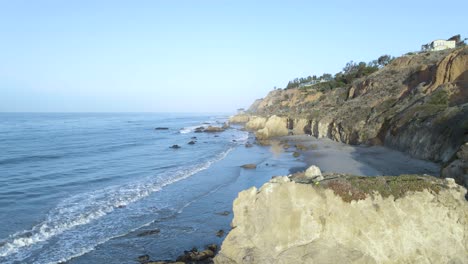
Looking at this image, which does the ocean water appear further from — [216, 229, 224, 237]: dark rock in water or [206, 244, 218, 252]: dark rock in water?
[206, 244, 218, 252]: dark rock in water

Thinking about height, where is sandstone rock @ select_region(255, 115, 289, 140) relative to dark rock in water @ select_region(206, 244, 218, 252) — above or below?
above

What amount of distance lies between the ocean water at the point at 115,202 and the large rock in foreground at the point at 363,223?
6.31m

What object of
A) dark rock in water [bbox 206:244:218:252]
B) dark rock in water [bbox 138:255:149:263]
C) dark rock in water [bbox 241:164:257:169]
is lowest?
dark rock in water [bbox 138:255:149:263]

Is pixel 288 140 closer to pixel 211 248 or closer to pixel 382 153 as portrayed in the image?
pixel 382 153

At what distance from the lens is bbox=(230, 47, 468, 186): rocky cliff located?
23875 millimetres

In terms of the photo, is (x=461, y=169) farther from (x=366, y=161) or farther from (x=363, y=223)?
(x=366, y=161)

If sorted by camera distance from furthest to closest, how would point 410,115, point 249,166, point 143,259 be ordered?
point 249,166 → point 410,115 → point 143,259

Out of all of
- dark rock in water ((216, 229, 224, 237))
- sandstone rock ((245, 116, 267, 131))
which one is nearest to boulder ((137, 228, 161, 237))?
dark rock in water ((216, 229, 224, 237))

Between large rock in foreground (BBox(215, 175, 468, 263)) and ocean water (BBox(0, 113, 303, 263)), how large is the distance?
6306 mm

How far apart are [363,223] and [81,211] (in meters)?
17.4

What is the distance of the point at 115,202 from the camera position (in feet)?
76.9

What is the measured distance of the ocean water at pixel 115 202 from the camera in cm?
1639

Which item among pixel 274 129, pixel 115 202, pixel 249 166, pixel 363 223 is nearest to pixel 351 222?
pixel 363 223

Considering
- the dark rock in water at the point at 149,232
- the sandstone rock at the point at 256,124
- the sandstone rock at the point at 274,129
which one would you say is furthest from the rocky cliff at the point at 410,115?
the sandstone rock at the point at 256,124
